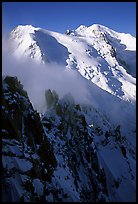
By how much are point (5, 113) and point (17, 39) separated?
375 ft

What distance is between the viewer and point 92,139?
69.1 m

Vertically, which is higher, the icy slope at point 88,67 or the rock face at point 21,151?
the icy slope at point 88,67

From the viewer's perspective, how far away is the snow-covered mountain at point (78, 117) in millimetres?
41625

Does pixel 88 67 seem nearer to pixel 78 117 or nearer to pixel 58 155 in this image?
pixel 78 117

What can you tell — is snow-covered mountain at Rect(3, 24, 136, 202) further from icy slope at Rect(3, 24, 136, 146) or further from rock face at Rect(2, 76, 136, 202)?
rock face at Rect(2, 76, 136, 202)

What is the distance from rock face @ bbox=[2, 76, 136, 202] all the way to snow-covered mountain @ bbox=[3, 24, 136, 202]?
138 millimetres

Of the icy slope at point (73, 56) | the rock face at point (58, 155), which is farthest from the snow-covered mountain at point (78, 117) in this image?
the rock face at point (58, 155)

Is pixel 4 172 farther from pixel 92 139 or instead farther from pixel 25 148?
pixel 92 139


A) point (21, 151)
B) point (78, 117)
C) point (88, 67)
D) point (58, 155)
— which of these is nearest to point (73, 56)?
point (88, 67)

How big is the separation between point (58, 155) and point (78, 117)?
1780 centimetres

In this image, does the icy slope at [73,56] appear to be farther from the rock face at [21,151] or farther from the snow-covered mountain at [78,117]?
the rock face at [21,151]

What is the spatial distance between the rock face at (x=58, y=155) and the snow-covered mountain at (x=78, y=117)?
0.45 ft

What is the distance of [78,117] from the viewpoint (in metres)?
67.0

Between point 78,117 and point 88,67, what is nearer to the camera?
point 78,117
